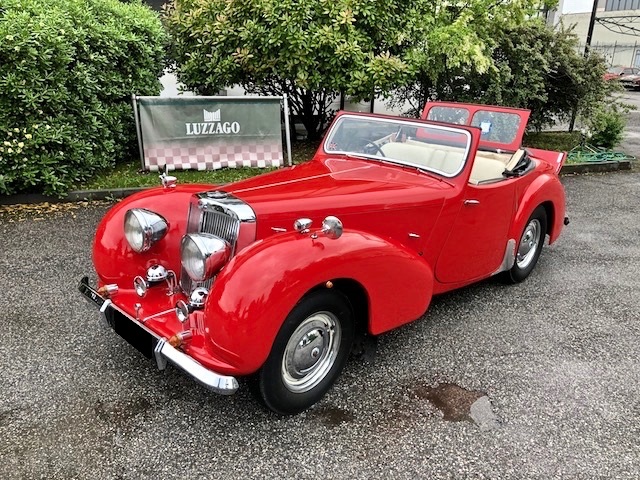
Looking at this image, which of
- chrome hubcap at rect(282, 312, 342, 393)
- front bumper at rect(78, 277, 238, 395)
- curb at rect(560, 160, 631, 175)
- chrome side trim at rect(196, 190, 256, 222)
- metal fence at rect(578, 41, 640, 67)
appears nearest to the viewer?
front bumper at rect(78, 277, 238, 395)

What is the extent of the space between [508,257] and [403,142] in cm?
132

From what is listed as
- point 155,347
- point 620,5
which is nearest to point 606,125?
point 155,347

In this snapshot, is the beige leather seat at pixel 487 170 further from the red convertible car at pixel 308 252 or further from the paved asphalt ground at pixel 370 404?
the paved asphalt ground at pixel 370 404

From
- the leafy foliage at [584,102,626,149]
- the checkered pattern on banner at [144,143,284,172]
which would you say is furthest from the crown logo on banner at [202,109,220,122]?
the leafy foliage at [584,102,626,149]

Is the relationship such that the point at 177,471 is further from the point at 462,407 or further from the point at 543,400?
the point at 543,400

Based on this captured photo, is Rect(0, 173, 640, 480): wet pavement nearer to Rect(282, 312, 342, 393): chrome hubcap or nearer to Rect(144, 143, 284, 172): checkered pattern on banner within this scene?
Rect(282, 312, 342, 393): chrome hubcap

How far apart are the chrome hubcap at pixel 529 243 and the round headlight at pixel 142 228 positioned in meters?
3.07

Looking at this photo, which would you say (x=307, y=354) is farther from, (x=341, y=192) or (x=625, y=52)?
(x=625, y=52)

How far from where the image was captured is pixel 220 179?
730 cm

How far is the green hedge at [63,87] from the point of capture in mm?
5828

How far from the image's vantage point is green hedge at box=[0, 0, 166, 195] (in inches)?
229

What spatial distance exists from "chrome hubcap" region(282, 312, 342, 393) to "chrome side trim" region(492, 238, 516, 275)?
194cm

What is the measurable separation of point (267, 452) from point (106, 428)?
33.5 inches

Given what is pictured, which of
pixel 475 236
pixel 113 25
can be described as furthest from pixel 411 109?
pixel 475 236
